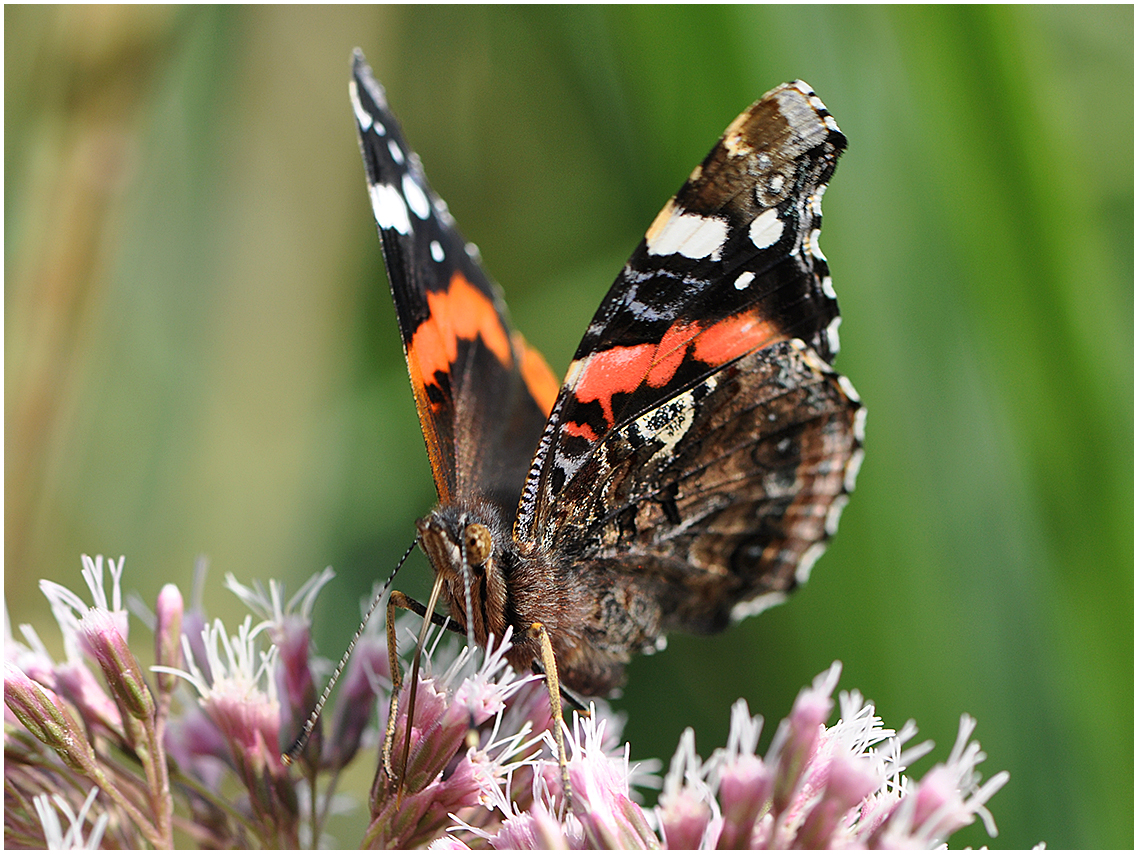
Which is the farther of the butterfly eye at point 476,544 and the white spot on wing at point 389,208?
the white spot on wing at point 389,208

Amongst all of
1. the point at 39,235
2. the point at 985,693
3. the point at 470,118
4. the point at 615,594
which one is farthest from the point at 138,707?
the point at 470,118

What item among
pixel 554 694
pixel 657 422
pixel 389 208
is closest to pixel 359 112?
pixel 389 208

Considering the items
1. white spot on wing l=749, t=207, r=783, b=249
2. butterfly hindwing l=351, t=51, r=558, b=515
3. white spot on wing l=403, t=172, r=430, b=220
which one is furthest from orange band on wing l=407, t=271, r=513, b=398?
white spot on wing l=749, t=207, r=783, b=249

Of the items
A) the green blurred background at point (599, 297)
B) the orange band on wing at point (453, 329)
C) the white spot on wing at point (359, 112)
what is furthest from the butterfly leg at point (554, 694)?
the green blurred background at point (599, 297)

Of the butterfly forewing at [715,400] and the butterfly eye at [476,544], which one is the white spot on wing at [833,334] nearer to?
the butterfly forewing at [715,400]

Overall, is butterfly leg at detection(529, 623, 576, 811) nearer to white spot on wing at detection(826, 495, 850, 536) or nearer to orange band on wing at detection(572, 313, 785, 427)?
orange band on wing at detection(572, 313, 785, 427)

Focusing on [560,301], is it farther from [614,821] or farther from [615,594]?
[614,821]
